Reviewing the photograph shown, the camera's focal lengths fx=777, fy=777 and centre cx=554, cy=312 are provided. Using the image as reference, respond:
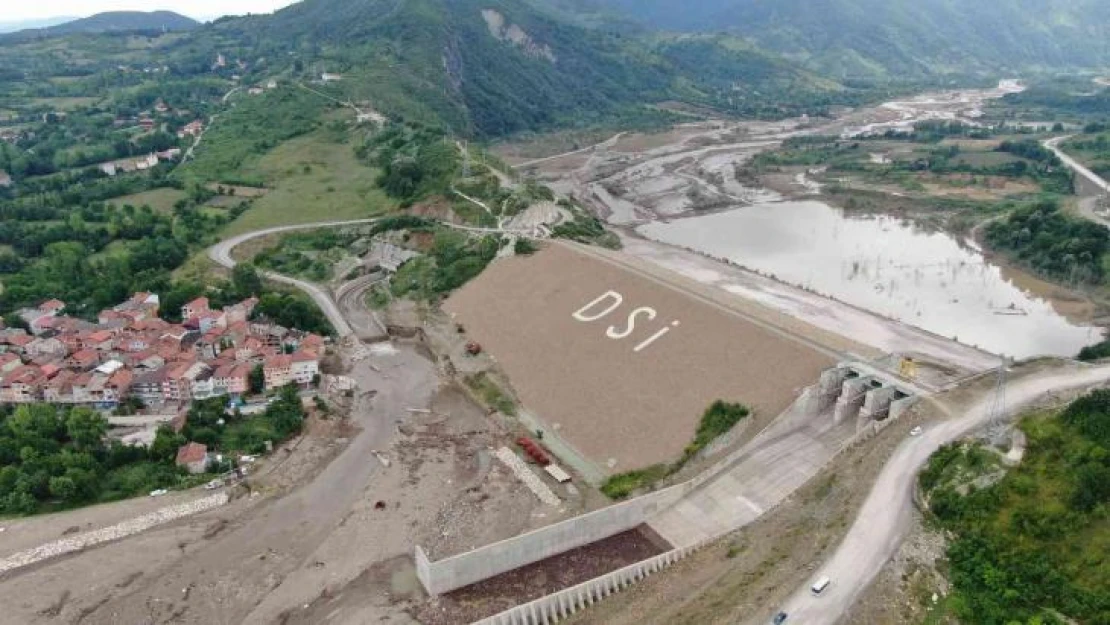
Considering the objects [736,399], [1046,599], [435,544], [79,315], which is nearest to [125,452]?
[435,544]

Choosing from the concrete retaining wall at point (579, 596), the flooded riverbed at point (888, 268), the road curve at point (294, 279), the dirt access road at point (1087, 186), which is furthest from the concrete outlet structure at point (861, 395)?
the dirt access road at point (1087, 186)

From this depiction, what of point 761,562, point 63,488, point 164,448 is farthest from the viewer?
point 164,448

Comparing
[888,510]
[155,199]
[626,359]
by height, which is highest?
[888,510]

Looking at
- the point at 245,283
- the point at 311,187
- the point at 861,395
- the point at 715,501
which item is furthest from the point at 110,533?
the point at 311,187

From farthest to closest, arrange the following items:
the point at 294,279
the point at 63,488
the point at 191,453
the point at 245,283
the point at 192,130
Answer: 1. the point at 192,130
2. the point at 294,279
3. the point at 245,283
4. the point at 191,453
5. the point at 63,488

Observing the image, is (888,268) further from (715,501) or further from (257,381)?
(257,381)

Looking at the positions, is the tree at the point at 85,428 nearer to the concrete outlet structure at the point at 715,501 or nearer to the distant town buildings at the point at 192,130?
the concrete outlet structure at the point at 715,501
